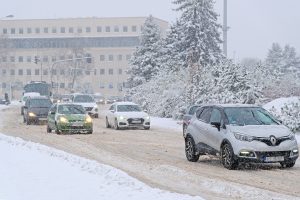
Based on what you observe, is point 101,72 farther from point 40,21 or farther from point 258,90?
point 258,90

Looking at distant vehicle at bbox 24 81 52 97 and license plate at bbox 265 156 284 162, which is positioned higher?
distant vehicle at bbox 24 81 52 97

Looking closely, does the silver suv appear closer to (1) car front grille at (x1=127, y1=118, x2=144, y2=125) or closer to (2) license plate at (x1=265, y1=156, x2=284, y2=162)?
(2) license plate at (x1=265, y1=156, x2=284, y2=162)

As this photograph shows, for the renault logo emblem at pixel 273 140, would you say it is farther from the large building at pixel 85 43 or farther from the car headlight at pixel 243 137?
the large building at pixel 85 43


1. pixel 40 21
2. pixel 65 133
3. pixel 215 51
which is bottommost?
pixel 65 133

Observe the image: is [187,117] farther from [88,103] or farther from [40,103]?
[88,103]

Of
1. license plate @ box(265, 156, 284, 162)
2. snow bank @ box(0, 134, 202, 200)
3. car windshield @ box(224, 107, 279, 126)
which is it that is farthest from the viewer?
car windshield @ box(224, 107, 279, 126)

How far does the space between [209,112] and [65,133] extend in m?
13.5

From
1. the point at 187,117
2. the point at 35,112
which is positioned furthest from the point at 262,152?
the point at 35,112

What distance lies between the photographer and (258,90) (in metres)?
35.4

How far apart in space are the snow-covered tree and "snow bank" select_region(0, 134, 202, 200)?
1801 inches

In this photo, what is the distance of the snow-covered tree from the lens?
6281cm

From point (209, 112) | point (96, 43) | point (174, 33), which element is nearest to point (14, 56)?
point (96, 43)

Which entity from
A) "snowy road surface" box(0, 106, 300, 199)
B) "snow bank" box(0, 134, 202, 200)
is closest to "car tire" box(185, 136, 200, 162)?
"snowy road surface" box(0, 106, 300, 199)

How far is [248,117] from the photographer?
1630 centimetres
